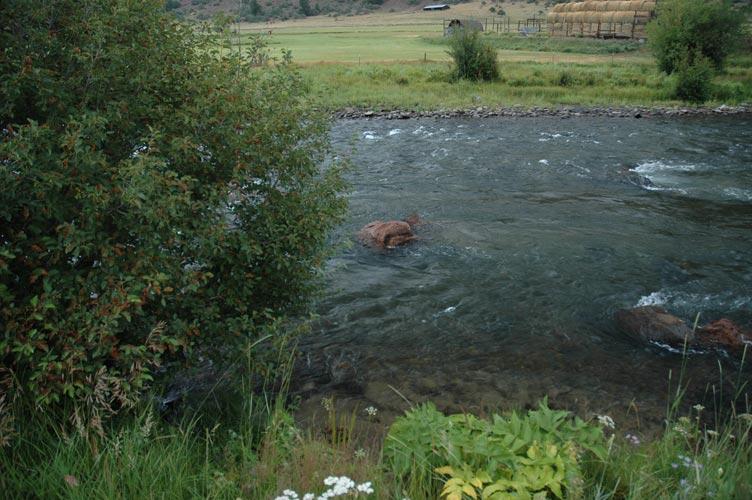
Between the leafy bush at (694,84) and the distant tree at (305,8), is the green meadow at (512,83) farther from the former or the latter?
the distant tree at (305,8)

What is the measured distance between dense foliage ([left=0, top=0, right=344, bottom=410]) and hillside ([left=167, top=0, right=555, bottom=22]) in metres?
116

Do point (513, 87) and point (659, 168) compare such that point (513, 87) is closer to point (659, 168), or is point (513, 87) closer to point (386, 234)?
point (659, 168)

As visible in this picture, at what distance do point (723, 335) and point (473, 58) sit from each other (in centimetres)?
2967

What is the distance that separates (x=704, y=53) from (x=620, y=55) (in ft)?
42.4

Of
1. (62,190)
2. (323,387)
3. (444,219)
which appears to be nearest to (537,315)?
(323,387)

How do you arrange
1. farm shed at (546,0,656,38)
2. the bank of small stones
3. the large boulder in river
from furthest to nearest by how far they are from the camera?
farm shed at (546,0,656,38), the bank of small stones, the large boulder in river

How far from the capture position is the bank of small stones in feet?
97.8

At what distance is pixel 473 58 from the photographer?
36.8 metres

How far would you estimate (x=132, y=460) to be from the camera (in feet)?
13.6

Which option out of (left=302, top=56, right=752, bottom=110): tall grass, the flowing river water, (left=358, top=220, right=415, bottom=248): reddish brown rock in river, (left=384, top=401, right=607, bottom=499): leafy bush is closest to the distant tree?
(left=302, top=56, right=752, bottom=110): tall grass

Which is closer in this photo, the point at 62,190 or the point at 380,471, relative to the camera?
the point at 380,471

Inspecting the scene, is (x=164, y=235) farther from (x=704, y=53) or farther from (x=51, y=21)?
(x=704, y=53)

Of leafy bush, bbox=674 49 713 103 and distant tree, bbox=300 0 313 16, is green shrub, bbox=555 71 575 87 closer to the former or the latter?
leafy bush, bbox=674 49 713 103

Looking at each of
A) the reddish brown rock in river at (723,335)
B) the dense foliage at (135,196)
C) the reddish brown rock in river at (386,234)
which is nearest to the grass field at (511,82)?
the reddish brown rock in river at (386,234)
